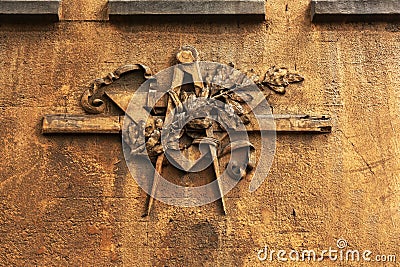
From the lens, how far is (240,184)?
6785 mm

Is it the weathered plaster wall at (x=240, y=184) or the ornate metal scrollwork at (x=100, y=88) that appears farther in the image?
the ornate metal scrollwork at (x=100, y=88)

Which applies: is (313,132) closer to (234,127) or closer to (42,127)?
(234,127)

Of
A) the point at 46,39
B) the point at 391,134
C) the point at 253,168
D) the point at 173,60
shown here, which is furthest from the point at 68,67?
the point at 391,134

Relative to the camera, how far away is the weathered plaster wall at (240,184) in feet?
21.6

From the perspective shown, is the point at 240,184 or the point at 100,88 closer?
the point at 240,184

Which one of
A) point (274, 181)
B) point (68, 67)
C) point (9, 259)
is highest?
point (68, 67)

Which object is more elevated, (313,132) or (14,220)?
(313,132)

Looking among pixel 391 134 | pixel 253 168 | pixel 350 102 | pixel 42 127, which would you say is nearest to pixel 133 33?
pixel 42 127

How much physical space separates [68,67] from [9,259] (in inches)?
81.8

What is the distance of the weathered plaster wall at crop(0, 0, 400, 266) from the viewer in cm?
658

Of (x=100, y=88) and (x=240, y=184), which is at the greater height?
(x=100, y=88)

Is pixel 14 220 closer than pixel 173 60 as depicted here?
Yes

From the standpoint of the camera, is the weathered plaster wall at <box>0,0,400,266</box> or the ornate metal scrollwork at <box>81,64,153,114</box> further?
the ornate metal scrollwork at <box>81,64,153,114</box>

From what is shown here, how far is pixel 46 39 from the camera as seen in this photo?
7.32 metres
